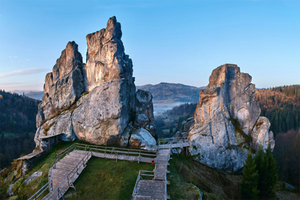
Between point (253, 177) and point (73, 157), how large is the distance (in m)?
24.1

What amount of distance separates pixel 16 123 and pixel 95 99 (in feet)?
316

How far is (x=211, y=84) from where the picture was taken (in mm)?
35719

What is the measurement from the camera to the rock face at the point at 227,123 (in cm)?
3198

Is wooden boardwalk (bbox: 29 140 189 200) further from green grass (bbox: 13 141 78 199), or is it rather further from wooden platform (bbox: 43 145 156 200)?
green grass (bbox: 13 141 78 199)

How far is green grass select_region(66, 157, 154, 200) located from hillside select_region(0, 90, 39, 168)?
57.7 meters

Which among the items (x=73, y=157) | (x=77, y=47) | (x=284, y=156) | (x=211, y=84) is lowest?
(x=284, y=156)

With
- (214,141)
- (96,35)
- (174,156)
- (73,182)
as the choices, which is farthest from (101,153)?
(96,35)

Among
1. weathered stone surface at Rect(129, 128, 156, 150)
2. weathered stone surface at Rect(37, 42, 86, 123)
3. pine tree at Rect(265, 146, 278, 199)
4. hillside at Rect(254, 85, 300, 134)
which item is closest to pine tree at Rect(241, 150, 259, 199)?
pine tree at Rect(265, 146, 278, 199)

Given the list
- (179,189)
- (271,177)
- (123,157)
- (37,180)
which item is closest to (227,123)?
A: (271,177)

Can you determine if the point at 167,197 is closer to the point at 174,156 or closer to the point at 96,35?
the point at 174,156

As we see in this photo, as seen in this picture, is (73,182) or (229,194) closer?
(73,182)

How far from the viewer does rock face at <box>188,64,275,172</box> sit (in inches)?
1259

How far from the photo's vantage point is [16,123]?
4021 inches

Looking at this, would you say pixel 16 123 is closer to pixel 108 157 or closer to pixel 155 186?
pixel 108 157
